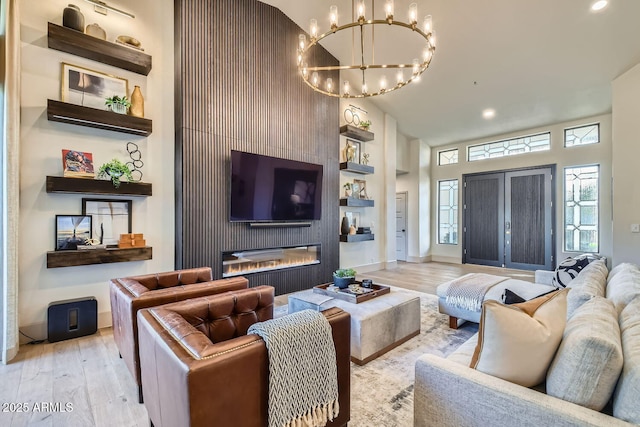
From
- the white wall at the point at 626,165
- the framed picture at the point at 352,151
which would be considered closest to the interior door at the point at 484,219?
the white wall at the point at 626,165

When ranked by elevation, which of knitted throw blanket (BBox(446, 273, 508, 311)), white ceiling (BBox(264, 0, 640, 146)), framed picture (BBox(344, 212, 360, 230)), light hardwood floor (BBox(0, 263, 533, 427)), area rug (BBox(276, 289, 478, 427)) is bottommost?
area rug (BBox(276, 289, 478, 427))

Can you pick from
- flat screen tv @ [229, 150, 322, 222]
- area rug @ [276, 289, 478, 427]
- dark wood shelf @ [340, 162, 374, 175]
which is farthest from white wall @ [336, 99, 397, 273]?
area rug @ [276, 289, 478, 427]

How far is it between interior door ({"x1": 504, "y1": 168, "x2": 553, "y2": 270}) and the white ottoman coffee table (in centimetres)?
491

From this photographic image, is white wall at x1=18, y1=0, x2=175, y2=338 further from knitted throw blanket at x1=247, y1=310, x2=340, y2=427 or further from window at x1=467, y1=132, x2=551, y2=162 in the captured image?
window at x1=467, y1=132, x2=551, y2=162

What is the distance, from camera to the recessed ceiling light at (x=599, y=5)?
11.3ft

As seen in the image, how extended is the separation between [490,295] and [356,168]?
359 cm

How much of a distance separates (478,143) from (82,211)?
7.96 meters

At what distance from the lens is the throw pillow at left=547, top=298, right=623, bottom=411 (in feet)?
3.45

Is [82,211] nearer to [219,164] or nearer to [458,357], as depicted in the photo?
[219,164]

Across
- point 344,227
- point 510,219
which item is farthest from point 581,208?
point 344,227

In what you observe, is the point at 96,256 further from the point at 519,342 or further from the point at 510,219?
the point at 510,219

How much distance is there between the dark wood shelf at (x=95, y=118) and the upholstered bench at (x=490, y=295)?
13.0 ft

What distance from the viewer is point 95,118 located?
10.3ft

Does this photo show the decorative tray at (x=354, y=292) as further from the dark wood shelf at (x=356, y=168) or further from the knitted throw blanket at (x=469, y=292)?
the dark wood shelf at (x=356, y=168)
